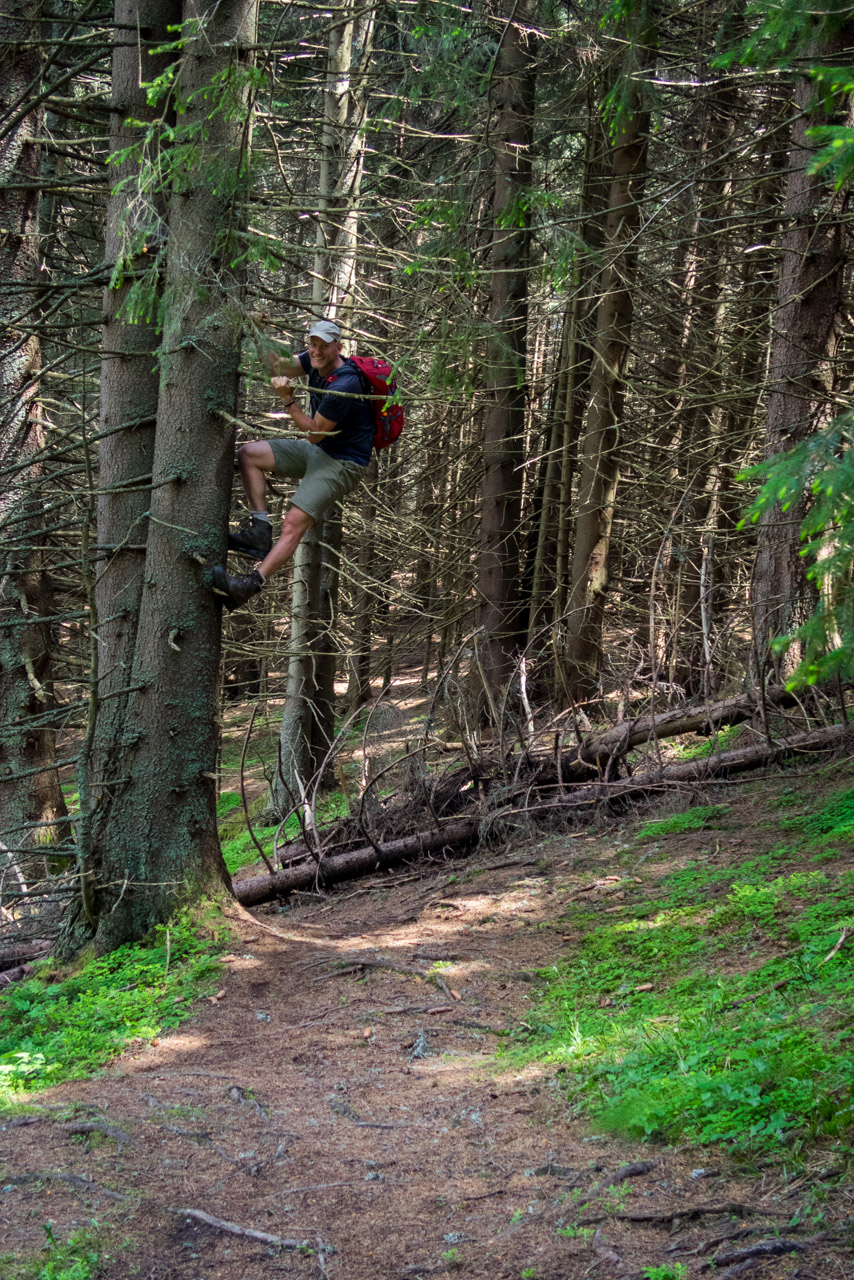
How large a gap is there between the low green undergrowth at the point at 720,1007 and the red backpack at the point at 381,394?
3525 millimetres

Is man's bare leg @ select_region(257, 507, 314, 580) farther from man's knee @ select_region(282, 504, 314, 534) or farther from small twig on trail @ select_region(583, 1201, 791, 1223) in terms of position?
small twig on trail @ select_region(583, 1201, 791, 1223)

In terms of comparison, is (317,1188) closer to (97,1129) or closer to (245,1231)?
(245,1231)

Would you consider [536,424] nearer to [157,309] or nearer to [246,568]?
[246,568]

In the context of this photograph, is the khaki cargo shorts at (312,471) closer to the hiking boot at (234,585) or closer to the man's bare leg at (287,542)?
the man's bare leg at (287,542)

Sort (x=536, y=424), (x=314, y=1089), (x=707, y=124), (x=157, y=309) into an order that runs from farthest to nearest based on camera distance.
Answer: (x=536, y=424) → (x=707, y=124) → (x=157, y=309) → (x=314, y=1089)

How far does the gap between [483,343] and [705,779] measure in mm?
4188

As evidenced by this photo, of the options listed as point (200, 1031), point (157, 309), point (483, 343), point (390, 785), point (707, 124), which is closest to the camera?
point (200, 1031)

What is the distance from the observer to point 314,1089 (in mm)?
4402

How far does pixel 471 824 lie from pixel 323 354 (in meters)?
4.07

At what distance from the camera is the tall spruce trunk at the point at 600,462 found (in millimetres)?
11086

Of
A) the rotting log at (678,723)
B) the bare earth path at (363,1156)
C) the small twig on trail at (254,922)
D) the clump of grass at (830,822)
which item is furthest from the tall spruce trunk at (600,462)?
the bare earth path at (363,1156)

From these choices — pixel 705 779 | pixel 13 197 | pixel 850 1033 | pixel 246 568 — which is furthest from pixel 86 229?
pixel 850 1033

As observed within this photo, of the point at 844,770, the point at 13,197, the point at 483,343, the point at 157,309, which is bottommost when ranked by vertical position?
the point at 844,770

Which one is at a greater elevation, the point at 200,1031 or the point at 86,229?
the point at 86,229
